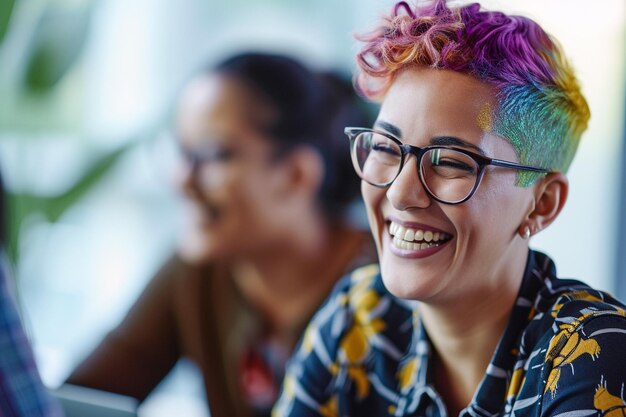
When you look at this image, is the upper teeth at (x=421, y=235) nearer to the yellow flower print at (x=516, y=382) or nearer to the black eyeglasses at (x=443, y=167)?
the black eyeglasses at (x=443, y=167)

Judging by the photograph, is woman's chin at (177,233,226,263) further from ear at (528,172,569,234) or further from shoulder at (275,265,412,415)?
ear at (528,172,569,234)

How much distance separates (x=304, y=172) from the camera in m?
1.77

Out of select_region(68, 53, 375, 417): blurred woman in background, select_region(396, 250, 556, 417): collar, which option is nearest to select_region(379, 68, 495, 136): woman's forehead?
select_region(396, 250, 556, 417): collar

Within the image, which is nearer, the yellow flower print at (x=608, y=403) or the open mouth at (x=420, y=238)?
the yellow flower print at (x=608, y=403)

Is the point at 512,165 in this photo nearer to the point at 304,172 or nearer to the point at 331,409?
the point at 331,409

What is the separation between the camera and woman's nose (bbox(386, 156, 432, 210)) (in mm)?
821

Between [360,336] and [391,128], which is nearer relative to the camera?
[391,128]

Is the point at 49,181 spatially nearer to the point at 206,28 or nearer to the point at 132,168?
the point at 132,168

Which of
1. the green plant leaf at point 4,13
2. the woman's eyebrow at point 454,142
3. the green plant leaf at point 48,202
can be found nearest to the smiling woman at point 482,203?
the woman's eyebrow at point 454,142

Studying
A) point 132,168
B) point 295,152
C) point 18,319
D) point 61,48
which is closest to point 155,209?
point 132,168

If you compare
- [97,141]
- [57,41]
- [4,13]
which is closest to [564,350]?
[97,141]

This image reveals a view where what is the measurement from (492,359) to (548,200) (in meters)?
0.20

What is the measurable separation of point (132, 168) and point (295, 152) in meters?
0.74

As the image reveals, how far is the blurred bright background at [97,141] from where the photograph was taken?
220 cm
